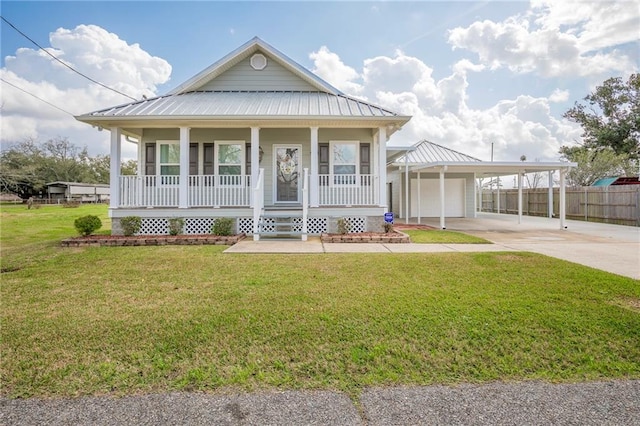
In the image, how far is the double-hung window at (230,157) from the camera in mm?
11727

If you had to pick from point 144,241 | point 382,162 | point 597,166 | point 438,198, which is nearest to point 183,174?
point 144,241

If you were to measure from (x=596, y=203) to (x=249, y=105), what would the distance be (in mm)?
17603

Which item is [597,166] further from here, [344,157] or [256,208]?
[256,208]

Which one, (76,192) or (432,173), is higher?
(76,192)

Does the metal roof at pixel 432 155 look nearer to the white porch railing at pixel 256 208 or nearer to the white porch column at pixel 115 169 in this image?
the white porch railing at pixel 256 208

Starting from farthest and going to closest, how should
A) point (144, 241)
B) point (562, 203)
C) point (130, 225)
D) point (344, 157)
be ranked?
point (562, 203) → point (344, 157) → point (130, 225) → point (144, 241)

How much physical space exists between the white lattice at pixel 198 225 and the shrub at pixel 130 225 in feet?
4.40

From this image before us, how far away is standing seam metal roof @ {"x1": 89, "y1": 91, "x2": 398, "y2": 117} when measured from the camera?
9.99m

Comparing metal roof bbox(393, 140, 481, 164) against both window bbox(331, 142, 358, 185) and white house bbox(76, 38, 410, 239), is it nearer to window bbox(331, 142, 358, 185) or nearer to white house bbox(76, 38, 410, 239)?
window bbox(331, 142, 358, 185)

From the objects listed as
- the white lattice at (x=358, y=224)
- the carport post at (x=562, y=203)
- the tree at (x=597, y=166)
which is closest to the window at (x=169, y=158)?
the white lattice at (x=358, y=224)

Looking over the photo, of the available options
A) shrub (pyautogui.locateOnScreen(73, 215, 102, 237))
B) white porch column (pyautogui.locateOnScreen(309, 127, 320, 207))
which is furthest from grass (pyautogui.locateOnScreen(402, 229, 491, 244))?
shrub (pyautogui.locateOnScreen(73, 215, 102, 237))

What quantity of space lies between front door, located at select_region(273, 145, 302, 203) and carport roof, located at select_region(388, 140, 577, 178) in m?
4.16

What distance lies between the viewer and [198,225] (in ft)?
33.9

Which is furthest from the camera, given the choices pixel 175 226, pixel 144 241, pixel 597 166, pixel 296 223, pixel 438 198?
pixel 597 166
